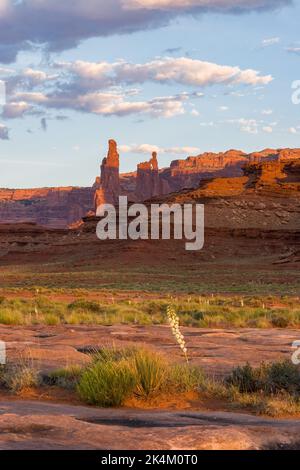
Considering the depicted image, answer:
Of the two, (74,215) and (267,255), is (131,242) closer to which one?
(267,255)

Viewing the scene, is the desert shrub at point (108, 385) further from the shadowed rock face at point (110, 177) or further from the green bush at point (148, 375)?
the shadowed rock face at point (110, 177)

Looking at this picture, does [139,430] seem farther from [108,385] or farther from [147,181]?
[147,181]

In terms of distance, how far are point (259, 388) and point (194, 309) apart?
678 inches

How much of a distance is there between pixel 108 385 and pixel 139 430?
6.57 ft

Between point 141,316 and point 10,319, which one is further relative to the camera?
point 141,316

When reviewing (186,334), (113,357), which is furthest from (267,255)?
(113,357)

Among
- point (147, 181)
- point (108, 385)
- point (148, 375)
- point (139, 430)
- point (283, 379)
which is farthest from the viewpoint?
point (147, 181)

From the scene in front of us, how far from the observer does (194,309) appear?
88.3 feet

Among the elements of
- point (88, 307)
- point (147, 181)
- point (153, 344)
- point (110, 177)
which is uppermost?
point (110, 177)

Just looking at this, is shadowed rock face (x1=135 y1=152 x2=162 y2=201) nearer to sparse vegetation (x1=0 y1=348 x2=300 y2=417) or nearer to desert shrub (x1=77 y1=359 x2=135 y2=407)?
sparse vegetation (x1=0 y1=348 x2=300 y2=417)

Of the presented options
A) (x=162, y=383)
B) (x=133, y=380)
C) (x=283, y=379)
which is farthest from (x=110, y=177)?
(x=133, y=380)

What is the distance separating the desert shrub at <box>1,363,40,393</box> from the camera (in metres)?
9.62

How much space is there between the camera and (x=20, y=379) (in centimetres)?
974

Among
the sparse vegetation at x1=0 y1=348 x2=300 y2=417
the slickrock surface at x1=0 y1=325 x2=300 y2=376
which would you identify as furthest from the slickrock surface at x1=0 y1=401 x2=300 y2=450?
the slickrock surface at x1=0 y1=325 x2=300 y2=376
